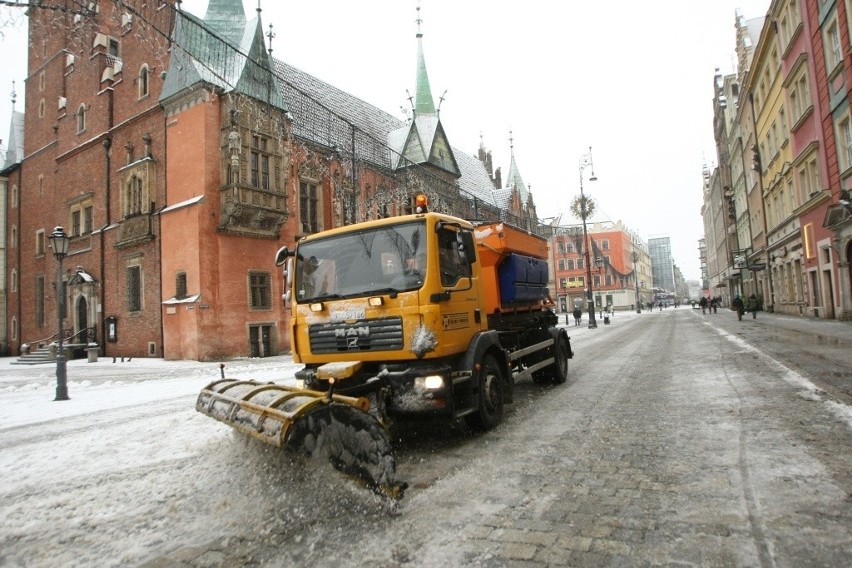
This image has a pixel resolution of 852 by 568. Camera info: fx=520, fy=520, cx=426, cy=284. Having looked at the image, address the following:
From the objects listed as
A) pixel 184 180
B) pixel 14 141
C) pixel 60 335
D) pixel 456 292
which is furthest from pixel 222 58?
pixel 14 141

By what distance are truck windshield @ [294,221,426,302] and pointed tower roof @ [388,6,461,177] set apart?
2860cm

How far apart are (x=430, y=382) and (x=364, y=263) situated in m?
1.61

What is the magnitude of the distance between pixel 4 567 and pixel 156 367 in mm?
16325

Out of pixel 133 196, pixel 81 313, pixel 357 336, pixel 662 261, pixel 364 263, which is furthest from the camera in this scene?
pixel 662 261

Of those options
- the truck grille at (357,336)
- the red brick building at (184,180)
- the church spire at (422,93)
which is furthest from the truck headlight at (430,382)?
the church spire at (422,93)

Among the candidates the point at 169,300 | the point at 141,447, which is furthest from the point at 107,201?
the point at 141,447

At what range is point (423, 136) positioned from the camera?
38312 millimetres

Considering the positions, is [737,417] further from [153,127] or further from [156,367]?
[153,127]

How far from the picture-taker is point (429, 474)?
4.83 m

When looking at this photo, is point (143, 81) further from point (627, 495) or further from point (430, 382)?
point (627, 495)

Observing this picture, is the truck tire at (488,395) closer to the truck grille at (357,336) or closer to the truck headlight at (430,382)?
the truck headlight at (430,382)

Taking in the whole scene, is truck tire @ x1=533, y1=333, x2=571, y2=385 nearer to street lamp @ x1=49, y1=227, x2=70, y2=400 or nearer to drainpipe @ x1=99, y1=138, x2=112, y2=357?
street lamp @ x1=49, y1=227, x2=70, y2=400

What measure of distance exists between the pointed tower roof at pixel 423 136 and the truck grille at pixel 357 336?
29.2m

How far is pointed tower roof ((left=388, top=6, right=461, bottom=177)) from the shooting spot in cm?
3684
